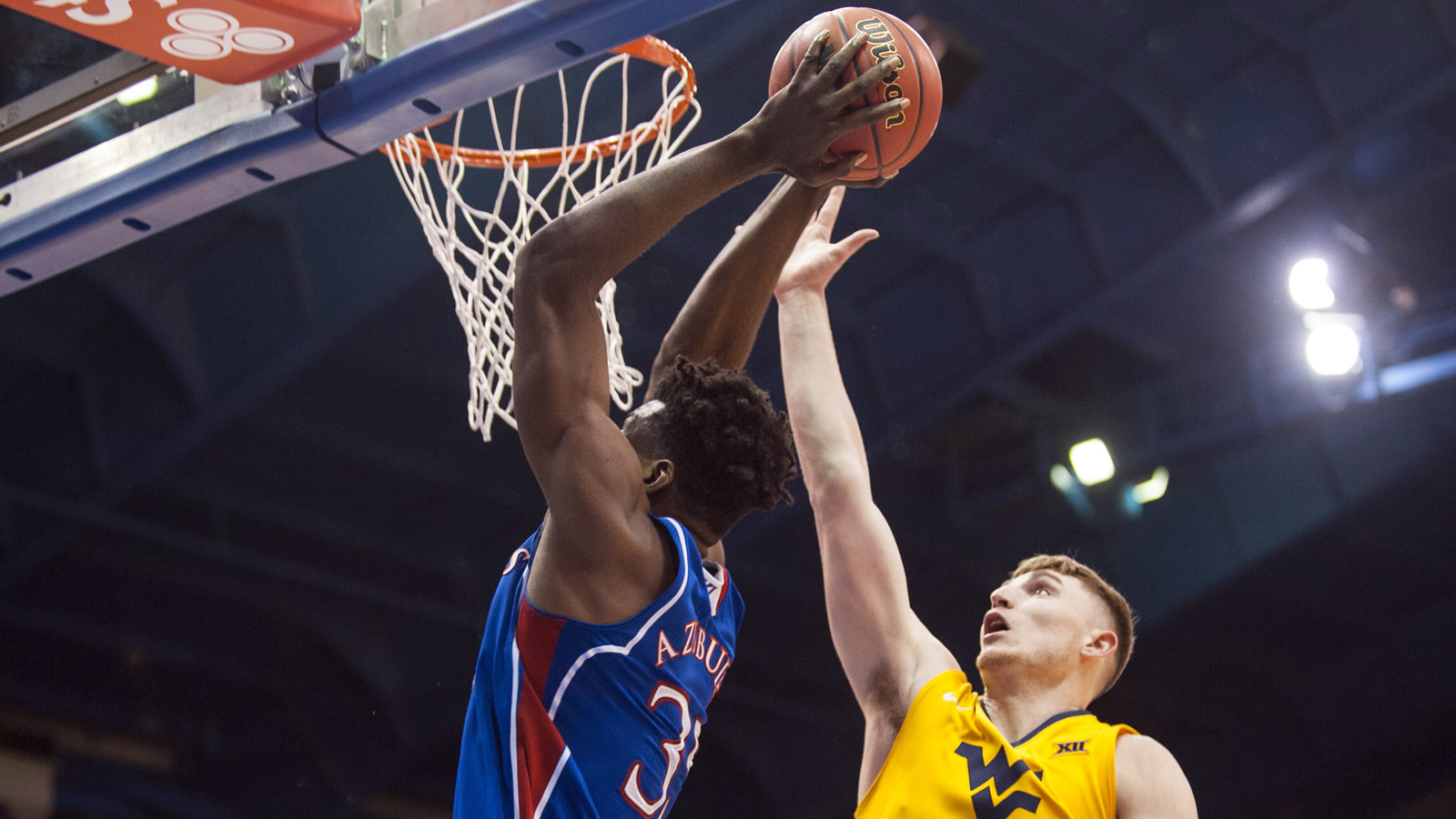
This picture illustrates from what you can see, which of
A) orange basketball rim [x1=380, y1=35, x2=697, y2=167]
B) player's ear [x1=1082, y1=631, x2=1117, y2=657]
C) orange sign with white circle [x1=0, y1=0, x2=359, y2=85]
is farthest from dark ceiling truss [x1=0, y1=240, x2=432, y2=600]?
player's ear [x1=1082, y1=631, x2=1117, y2=657]

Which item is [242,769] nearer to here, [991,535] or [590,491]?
[991,535]

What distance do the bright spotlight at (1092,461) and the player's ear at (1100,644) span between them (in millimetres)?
5861

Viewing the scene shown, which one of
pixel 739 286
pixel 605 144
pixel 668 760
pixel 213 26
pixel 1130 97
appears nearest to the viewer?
pixel 668 760

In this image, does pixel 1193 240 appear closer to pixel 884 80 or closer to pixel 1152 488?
pixel 1152 488

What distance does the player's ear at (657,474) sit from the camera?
6.19 feet

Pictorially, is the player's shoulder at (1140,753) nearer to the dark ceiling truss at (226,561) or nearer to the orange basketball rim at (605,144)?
the orange basketball rim at (605,144)

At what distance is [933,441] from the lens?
28.3 ft

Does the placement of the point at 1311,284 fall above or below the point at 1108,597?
above

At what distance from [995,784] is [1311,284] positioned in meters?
5.95

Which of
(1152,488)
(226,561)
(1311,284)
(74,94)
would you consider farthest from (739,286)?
(226,561)

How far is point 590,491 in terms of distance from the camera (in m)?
1.65

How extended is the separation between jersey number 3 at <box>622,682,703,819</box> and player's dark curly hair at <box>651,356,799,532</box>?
27 cm

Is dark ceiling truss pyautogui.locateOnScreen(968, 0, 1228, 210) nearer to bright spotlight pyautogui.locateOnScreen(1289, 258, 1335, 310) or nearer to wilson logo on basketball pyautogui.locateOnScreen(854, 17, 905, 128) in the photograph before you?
bright spotlight pyautogui.locateOnScreen(1289, 258, 1335, 310)

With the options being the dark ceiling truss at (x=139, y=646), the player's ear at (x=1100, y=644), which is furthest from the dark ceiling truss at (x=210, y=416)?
the player's ear at (x=1100, y=644)
